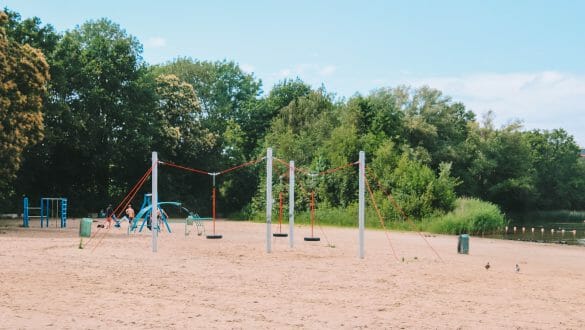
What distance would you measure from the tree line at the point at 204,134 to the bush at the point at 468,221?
1299 mm

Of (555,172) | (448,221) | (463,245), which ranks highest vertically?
(555,172)

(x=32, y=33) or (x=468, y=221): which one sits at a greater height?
(x=32, y=33)

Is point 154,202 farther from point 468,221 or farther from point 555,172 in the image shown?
point 555,172

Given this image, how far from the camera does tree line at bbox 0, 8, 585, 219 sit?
141 ft

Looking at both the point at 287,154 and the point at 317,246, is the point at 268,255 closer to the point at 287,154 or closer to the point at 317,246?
the point at 317,246

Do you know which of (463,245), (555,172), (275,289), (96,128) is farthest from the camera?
(555,172)

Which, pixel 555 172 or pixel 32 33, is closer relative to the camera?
pixel 32 33

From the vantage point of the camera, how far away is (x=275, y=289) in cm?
1442

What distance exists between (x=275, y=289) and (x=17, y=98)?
2347 cm

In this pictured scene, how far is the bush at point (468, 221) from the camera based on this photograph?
3997 centimetres

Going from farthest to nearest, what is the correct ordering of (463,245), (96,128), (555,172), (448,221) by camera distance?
(555,172), (96,128), (448,221), (463,245)

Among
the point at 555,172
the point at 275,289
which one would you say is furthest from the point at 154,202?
the point at 555,172

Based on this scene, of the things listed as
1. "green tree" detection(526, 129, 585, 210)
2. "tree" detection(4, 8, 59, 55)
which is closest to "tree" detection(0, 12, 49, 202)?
"tree" detection(4, 8, 59, 55)

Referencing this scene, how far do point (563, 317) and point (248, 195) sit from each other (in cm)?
4956
